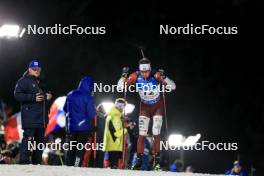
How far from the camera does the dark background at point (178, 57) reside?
3014 centimetres

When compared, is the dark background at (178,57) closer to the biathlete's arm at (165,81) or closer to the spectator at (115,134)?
the spectator at (115,134)

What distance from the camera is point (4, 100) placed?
30.4 metres

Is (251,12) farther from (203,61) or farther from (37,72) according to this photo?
(37,72)

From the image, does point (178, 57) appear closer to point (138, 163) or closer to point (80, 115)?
point (138, 163)

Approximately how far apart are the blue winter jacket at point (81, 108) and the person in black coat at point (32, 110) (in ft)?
2.19

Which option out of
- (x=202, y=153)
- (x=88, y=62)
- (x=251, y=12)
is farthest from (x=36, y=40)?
(x=202, y=153)

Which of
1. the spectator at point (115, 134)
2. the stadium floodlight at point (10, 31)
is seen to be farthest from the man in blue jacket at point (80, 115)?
the stadium floodlight at point (10, 31)

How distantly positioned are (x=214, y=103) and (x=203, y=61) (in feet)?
8.82

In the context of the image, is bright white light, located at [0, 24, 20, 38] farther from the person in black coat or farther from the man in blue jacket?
the person in black coat

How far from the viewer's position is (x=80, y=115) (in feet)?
48.3

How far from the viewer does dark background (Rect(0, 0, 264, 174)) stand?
30141mm

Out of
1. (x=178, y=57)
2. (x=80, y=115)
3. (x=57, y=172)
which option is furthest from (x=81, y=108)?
(x=178, y=57)

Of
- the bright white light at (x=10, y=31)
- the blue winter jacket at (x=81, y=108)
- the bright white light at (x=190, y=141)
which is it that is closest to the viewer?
the blue winter jacket at (x=81, y=108)

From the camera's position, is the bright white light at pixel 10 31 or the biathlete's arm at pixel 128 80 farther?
the bright white light at pixel 10 31
